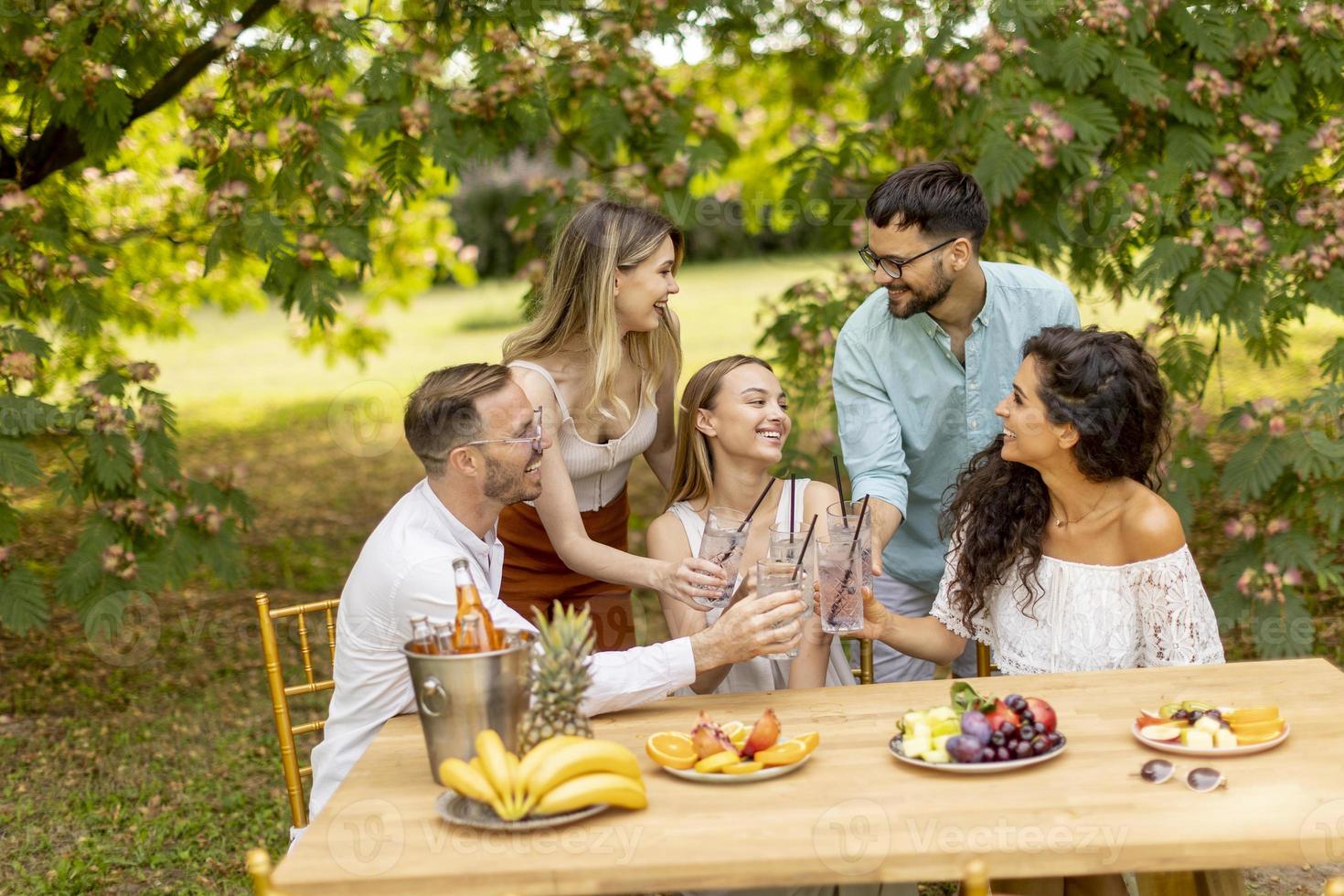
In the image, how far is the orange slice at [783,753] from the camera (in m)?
2.58

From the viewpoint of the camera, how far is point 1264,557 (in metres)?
5.68

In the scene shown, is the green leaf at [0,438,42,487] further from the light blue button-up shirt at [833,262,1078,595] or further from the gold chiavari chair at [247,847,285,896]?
the gold chiavari chair at [247,847,285,896]

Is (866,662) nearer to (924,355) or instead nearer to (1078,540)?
(1078,540)

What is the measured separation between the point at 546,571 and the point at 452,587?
1.39 m

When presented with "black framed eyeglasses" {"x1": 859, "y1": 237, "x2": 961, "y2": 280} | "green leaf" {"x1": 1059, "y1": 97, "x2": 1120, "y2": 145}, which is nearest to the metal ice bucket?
"black framed eyeglasses" {"x1": 859, "y1": 237, "x2": 961, "y2": 280}

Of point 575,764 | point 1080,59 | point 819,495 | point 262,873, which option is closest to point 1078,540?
point 819,495

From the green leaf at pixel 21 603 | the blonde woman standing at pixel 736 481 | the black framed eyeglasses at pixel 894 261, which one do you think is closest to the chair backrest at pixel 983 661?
the blonde woman standing at pixel 736 481

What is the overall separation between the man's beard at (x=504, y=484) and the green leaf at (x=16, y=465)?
2.85m

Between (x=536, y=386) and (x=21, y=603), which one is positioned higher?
(x=536, y=386)

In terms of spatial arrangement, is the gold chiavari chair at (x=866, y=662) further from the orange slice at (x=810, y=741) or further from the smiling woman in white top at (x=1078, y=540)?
the orange slice at (x=810, y=741)

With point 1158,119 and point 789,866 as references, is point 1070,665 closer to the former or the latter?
point 789,866

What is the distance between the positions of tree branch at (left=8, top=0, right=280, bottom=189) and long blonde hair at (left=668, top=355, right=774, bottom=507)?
302cm

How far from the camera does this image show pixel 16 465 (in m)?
5.16

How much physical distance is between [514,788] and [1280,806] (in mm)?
1346
